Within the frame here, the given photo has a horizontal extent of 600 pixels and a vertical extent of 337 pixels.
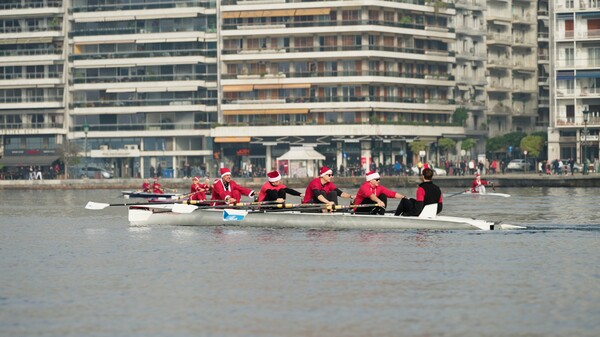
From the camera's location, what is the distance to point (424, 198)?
142 ft

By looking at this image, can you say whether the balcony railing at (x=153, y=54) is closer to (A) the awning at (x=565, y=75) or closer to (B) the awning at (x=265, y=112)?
(B) the awning at (x=265, y=112)

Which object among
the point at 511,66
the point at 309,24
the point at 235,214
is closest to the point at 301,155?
the point at 309,24

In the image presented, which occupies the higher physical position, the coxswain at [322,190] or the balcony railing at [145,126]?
the balcony railing at [145,126]

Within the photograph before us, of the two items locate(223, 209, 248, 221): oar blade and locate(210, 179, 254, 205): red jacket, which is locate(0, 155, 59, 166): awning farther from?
locate(223, 209, 248, 221): oar blade

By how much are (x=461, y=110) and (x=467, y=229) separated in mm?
106310

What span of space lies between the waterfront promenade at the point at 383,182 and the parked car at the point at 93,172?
36.6 feet

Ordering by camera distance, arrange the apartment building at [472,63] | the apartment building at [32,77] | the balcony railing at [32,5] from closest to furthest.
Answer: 1. the apartment building at [32,77]
2. the balcony railing at [32,5]
3. the apartment building at [472,63]

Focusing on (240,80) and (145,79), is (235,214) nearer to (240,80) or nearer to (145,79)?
(240,80)

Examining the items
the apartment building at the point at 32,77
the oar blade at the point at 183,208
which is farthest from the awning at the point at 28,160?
the oar blade at the point at 183,208

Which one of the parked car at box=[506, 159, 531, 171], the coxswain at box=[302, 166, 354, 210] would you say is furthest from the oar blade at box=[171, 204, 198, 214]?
the parked car at box=[506, 159, 531, 171]

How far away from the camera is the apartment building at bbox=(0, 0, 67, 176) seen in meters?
150

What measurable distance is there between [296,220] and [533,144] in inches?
3991

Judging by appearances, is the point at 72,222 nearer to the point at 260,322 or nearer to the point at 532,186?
the point at 260,322

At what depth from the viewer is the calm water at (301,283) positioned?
26375 millimetres
